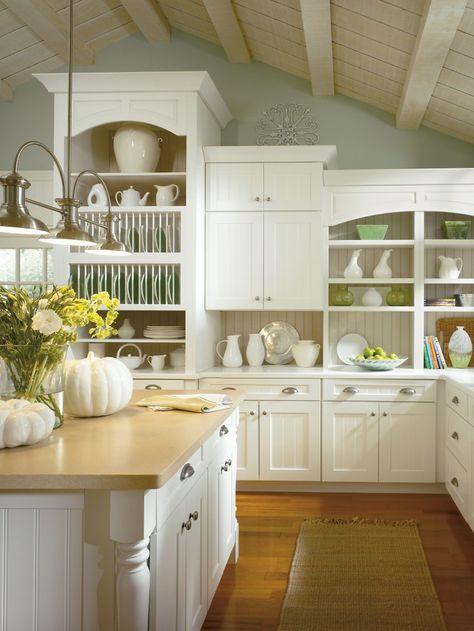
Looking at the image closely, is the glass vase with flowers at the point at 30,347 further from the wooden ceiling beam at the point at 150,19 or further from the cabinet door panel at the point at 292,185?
the wooden ceiling beam at the point at 150,19

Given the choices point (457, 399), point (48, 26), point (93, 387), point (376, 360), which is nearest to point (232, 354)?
point (376, 360)

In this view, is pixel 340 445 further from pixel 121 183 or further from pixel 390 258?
pixel 121 183

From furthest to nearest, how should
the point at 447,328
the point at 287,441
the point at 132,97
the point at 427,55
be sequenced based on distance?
the point at 447,328
the point at 287,441
the point at 132,97
the point at 427,55

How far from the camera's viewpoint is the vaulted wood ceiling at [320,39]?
347cm

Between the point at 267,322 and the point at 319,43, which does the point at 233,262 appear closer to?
the point at 267,322

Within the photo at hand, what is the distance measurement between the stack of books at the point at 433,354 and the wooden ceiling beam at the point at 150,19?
3035 millimetres

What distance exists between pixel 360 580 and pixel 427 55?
2.76m

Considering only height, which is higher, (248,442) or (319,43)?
(319,43)

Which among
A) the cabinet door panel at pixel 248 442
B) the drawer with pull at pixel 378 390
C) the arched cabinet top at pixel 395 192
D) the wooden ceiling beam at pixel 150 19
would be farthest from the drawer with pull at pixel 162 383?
the wooden ceiling beam at pixel 150 19

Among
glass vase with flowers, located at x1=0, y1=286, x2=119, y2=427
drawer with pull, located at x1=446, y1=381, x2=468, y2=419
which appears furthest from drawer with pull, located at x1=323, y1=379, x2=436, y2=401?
glass vase with flowers, located at x1=0, y1=286, x2=119, y2=427

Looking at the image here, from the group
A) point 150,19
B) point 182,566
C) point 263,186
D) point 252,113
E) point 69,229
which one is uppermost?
point 150,19

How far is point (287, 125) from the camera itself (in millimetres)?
4926

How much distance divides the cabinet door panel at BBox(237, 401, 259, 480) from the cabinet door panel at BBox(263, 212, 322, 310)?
2.44 ft

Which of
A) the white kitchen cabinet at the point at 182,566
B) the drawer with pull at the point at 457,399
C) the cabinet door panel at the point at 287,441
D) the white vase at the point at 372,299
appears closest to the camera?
the white kitchen cabinet at the point at 182,566
